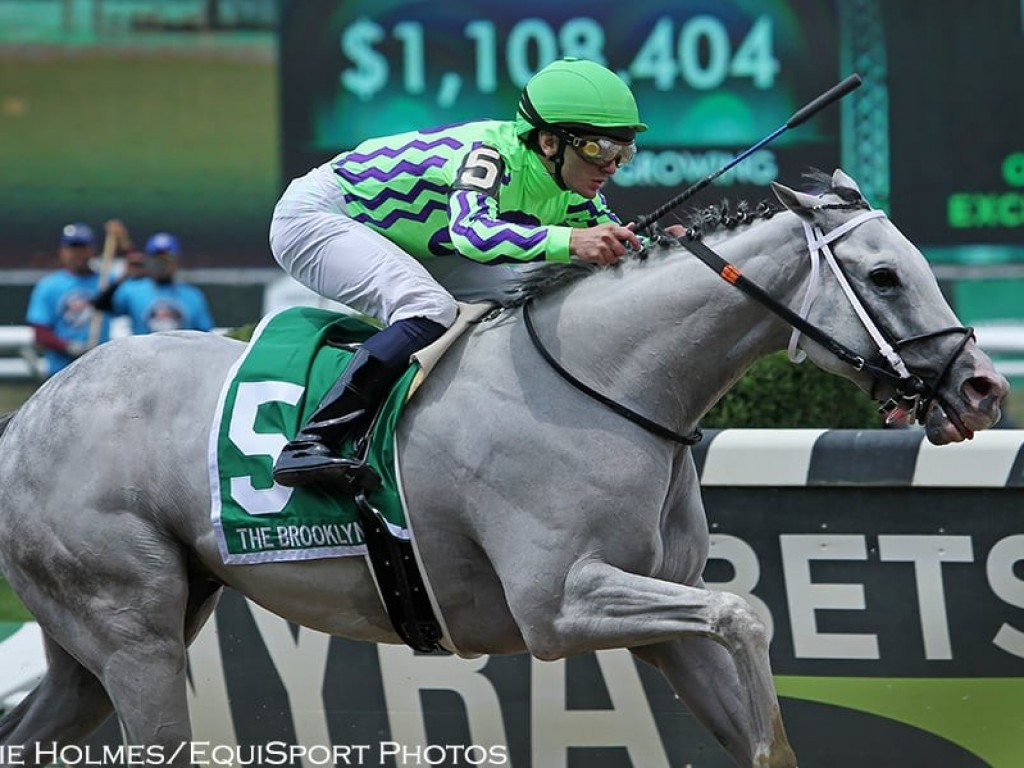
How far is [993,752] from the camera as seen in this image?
5141 mm

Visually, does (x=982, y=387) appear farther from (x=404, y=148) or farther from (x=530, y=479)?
(x=404, y=148)

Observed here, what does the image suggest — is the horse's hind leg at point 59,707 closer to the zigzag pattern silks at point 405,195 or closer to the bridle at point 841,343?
the zigzag pattern silks at point 405,195

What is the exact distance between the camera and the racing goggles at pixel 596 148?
4.48m

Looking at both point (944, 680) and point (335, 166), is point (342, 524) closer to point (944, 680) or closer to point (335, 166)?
point (335, 166)

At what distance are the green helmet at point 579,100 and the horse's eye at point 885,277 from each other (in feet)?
2.32

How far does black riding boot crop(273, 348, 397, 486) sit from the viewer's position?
176 inches

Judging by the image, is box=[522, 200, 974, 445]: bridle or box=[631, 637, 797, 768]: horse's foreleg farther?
box=[631, 637, 797, 768]: horse's foreleg

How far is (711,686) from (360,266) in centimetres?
139

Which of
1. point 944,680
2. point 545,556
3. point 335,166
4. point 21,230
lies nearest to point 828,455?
point 944,680

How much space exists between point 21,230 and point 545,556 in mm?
10104

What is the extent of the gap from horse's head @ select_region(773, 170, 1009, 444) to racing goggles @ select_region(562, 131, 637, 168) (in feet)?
1.58

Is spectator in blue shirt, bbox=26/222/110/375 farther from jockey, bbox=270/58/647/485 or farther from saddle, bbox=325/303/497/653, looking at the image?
saddle, bbox=325/303/497/653

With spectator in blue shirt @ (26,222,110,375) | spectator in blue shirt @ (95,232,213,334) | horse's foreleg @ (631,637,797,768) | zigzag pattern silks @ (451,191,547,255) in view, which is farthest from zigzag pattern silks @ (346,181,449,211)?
spectator in blue shirt @ (26,222,110,375)

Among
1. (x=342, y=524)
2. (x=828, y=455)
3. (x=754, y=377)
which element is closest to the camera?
(x=342, y=524)
